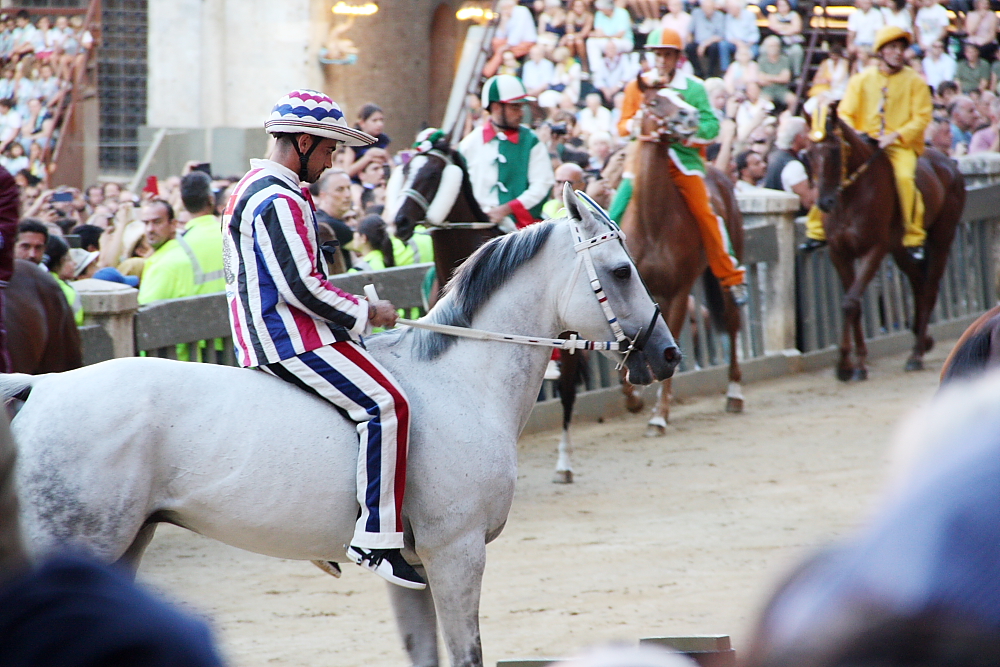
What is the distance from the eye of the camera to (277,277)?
4.01m

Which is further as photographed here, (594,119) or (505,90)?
(594,119)

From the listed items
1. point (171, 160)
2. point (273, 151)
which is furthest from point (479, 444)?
point (171, 160)

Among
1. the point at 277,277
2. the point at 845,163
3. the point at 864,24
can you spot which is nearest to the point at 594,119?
the point at 864,24

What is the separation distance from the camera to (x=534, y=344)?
14.7 ft

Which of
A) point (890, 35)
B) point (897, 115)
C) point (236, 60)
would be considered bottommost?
point (897, 115)

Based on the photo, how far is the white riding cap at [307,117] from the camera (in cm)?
411

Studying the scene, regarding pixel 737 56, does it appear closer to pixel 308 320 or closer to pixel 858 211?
pixel 858 211

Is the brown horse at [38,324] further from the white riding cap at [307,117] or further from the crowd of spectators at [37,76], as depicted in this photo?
the crowd of spectators at [37,76]

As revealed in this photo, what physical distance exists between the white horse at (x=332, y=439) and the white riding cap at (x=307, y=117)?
78 centimetres

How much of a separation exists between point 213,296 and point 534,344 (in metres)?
3.52

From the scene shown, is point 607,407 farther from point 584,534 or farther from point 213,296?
point 213,296

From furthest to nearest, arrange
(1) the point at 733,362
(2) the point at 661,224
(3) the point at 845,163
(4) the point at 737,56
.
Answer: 1. (4) the point at 737,56
2. (3) the point at 845,163
3. (1) the point at 733,362
4. (2) the point at 661,224

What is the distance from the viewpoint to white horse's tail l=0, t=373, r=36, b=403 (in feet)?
12.4

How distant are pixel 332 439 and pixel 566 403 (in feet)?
15.4
